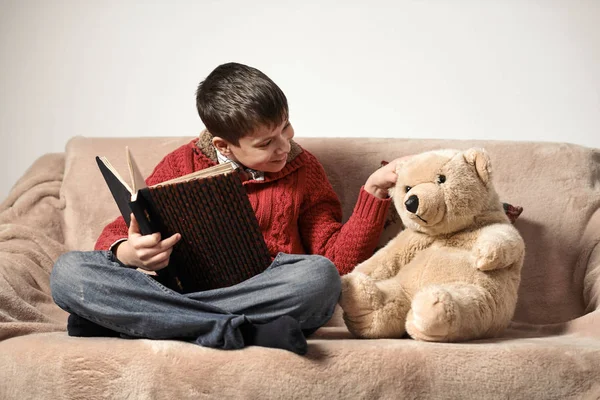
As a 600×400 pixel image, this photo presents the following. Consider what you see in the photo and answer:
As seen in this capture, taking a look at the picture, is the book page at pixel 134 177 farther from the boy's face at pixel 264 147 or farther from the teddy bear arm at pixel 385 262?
the teddy bear arm at pixel 385 262

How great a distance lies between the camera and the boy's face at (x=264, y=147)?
5.18ft

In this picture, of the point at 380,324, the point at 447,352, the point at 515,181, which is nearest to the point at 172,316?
the point at 380,324

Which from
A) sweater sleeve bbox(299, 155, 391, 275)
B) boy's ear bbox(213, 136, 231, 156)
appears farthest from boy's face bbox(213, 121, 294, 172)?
sweater sleeve bbox(299, 155, 391, 275)

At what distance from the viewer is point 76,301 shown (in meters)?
1.43

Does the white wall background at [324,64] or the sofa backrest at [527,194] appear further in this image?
the white wall background at [324,64]

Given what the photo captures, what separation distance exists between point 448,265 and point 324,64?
1.00m

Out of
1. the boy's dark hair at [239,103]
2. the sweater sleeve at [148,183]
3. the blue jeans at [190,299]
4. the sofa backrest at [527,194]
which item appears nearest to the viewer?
the blue jeans at [190,299]

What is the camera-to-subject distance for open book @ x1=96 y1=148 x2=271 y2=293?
1.40m

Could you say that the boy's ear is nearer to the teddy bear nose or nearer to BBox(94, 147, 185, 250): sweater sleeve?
BBox(94, 147, 185, 250): sweater sleeve

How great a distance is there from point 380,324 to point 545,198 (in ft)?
2.17

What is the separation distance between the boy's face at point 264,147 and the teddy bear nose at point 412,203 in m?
0.30

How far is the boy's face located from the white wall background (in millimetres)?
695

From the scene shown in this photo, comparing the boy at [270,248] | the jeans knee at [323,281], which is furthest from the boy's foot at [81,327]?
the jeans knee at [323,281]

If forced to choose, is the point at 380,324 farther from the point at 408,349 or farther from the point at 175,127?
the point at 175,127
